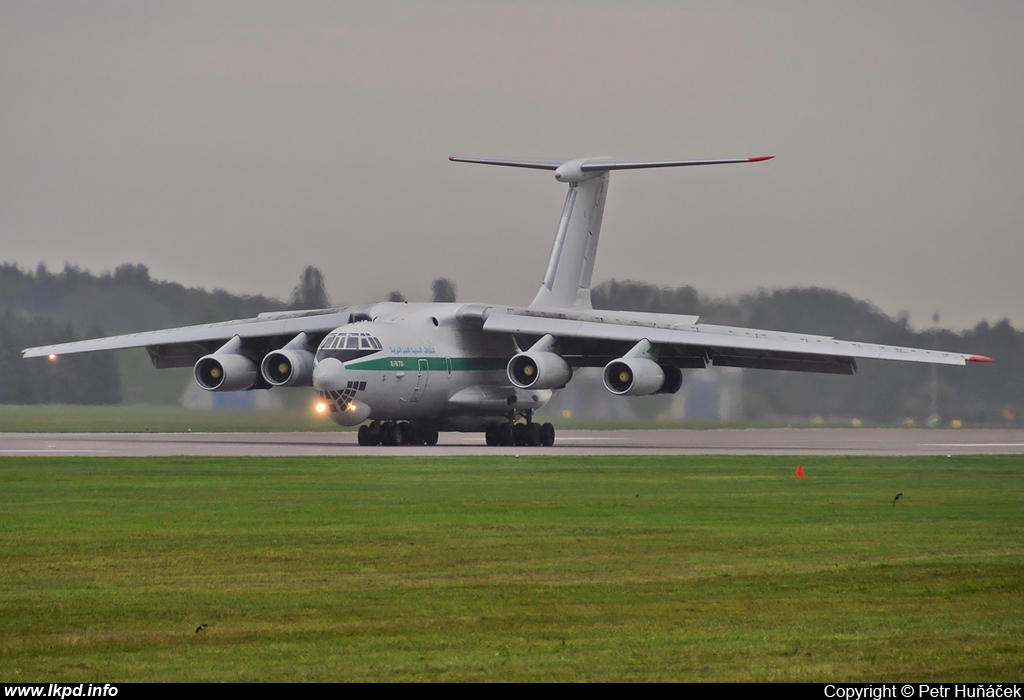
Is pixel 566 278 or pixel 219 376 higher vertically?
pixel 566 278

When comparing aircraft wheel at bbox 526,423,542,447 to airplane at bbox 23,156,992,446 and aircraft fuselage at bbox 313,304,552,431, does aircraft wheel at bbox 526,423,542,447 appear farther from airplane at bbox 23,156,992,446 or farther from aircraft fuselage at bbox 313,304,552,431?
aircraft fuselage at bbox 313,304,552,431

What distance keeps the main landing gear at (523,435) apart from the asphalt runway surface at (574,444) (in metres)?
0.45

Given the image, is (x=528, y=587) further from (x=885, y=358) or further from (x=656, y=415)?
(x=656, y=415)

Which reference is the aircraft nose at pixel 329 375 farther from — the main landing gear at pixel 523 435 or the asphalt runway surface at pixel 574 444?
the main landing gear at pixel 523 435

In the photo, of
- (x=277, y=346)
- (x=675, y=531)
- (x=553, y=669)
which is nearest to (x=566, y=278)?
(x=277, y=346)

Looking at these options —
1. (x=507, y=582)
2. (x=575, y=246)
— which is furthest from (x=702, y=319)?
(x=507, y=582)

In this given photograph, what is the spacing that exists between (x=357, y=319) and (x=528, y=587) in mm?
23053

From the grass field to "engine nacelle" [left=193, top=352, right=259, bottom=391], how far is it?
42.7ft

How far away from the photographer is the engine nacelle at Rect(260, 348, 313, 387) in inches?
1192

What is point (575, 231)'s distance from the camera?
36125mm

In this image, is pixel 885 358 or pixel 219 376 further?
pixel 219 376

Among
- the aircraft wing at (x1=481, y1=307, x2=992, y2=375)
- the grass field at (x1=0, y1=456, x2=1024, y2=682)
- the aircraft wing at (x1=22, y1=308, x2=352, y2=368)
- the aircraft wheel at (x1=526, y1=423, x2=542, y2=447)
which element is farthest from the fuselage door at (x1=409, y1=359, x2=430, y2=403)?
the grass field at (x1=0, y1=456, x2=1024, y2=682)

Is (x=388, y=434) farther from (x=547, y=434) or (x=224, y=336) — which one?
(x=224, y=336)

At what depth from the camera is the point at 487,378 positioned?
106ft
